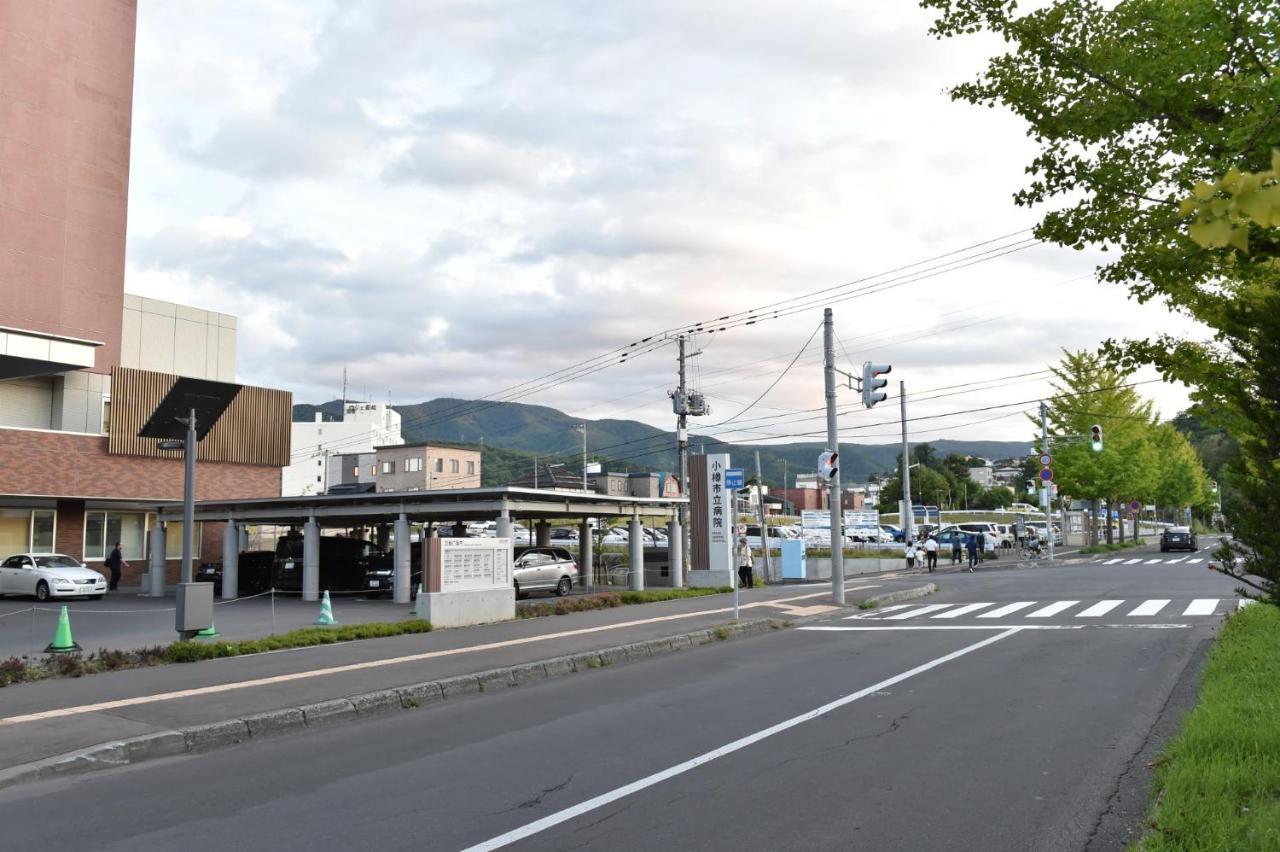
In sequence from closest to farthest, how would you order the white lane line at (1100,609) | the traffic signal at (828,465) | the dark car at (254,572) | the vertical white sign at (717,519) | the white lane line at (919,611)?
the white lane line at (1100,609)
the white lane line at (919,611)
the traffic signal at (828,465)
the vertical white sign at (717,519)
the dark car at (254,572)

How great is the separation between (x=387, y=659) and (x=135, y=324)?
117 feet

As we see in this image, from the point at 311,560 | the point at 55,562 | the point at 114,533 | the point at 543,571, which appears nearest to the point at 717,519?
the point at 543,571

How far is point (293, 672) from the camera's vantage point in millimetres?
12914

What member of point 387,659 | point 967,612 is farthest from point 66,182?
point 967,612

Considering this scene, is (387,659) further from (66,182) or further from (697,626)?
(66,182)

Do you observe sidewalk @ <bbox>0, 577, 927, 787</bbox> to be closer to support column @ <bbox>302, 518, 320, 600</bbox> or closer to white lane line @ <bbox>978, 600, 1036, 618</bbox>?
white lane line @ <bbox>978, 600, 1036, 618</bbox>

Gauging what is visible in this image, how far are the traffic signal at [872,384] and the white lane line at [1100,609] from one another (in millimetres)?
6537

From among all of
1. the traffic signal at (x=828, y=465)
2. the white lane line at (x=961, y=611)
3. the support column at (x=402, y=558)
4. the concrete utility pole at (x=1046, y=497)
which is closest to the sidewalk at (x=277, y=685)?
the white lane line at (x=961, y=611)

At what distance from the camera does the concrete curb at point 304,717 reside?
8.27 metres

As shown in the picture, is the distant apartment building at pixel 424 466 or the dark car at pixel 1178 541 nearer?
the dark car at pixel 1178 541

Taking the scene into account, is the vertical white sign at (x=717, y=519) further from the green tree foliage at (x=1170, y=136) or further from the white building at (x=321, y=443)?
the white building at (x=321, y=443)

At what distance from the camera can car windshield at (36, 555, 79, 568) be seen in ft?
Result: 100

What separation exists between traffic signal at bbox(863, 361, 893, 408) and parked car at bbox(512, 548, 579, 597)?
11.6 metres

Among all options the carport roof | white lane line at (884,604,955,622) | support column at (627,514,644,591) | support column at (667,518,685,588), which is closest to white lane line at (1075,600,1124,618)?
white lane line at (884,604,955,622)
